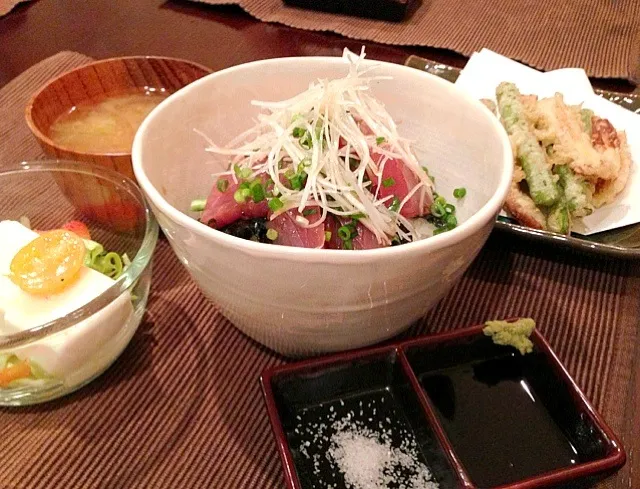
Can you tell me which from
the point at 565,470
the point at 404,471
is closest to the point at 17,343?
the point at 404,471

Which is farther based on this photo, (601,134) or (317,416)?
(601,134)

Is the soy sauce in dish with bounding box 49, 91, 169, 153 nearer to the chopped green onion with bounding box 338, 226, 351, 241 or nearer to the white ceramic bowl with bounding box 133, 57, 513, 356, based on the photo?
the white ceramic bowl with bounding box 133, 57, 513, 356

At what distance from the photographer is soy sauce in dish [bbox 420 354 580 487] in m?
0.76

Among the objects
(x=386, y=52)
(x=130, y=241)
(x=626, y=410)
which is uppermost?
(x=130, y=241)

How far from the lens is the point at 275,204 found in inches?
32.5

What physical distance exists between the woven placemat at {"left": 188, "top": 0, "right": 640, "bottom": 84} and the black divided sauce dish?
1146mm

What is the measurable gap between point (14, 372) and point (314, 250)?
1.61 ft

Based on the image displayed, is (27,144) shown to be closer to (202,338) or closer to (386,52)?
(202,338)

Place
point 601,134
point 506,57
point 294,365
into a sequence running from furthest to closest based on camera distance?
1. point 506,57
2. point 601,134
3. point 294,365

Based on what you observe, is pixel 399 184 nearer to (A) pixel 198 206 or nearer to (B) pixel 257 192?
(B) pixel 257 192

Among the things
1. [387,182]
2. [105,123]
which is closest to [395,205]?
[387,182]

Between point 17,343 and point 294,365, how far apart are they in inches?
14.6

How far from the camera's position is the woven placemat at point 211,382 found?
0.77 m

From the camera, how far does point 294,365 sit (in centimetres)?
82
